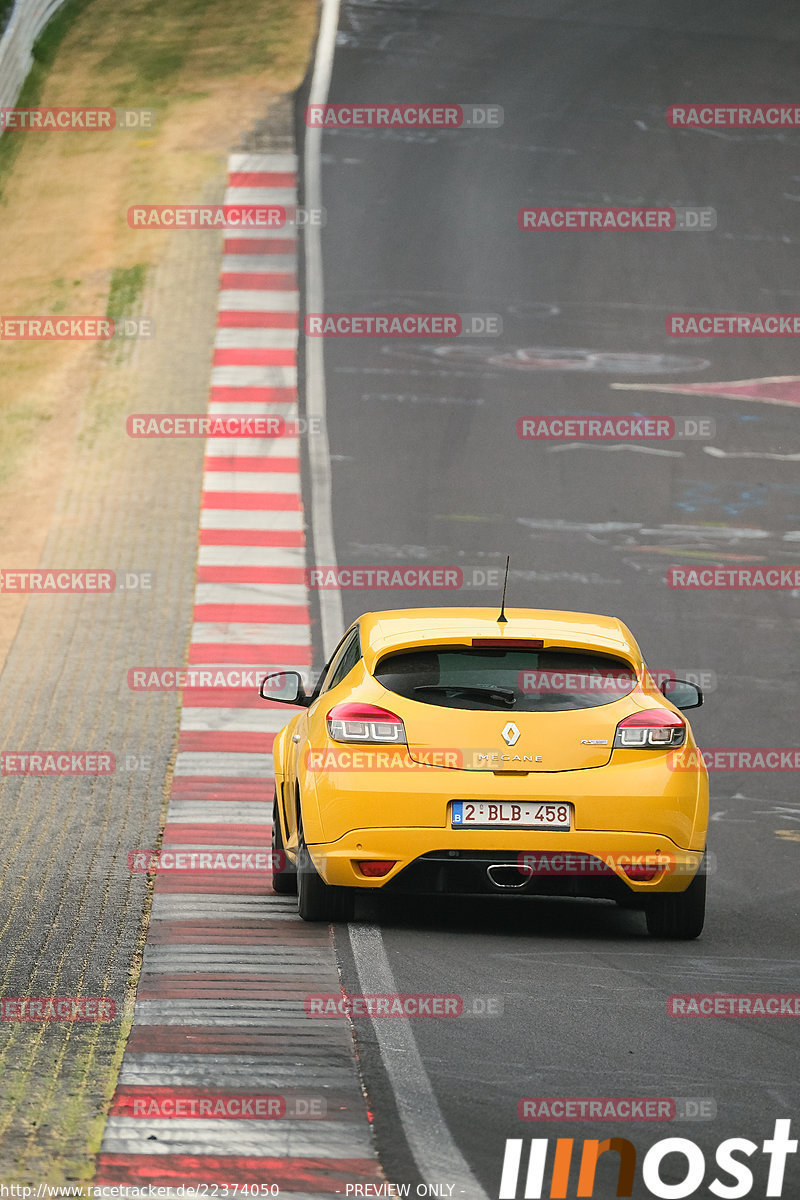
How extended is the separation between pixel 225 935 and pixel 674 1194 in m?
3.90

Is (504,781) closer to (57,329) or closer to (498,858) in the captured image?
(498,858)

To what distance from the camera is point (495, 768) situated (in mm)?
8453

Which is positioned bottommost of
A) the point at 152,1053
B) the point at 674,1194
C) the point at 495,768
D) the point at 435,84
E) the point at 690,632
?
the point at 435,84

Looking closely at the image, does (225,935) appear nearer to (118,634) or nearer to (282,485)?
(118,634)

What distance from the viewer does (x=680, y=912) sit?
871 centimetres

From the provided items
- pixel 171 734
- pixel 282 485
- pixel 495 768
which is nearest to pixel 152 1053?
pixel 495 768

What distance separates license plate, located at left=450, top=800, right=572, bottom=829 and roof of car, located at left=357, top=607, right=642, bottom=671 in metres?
0.85
